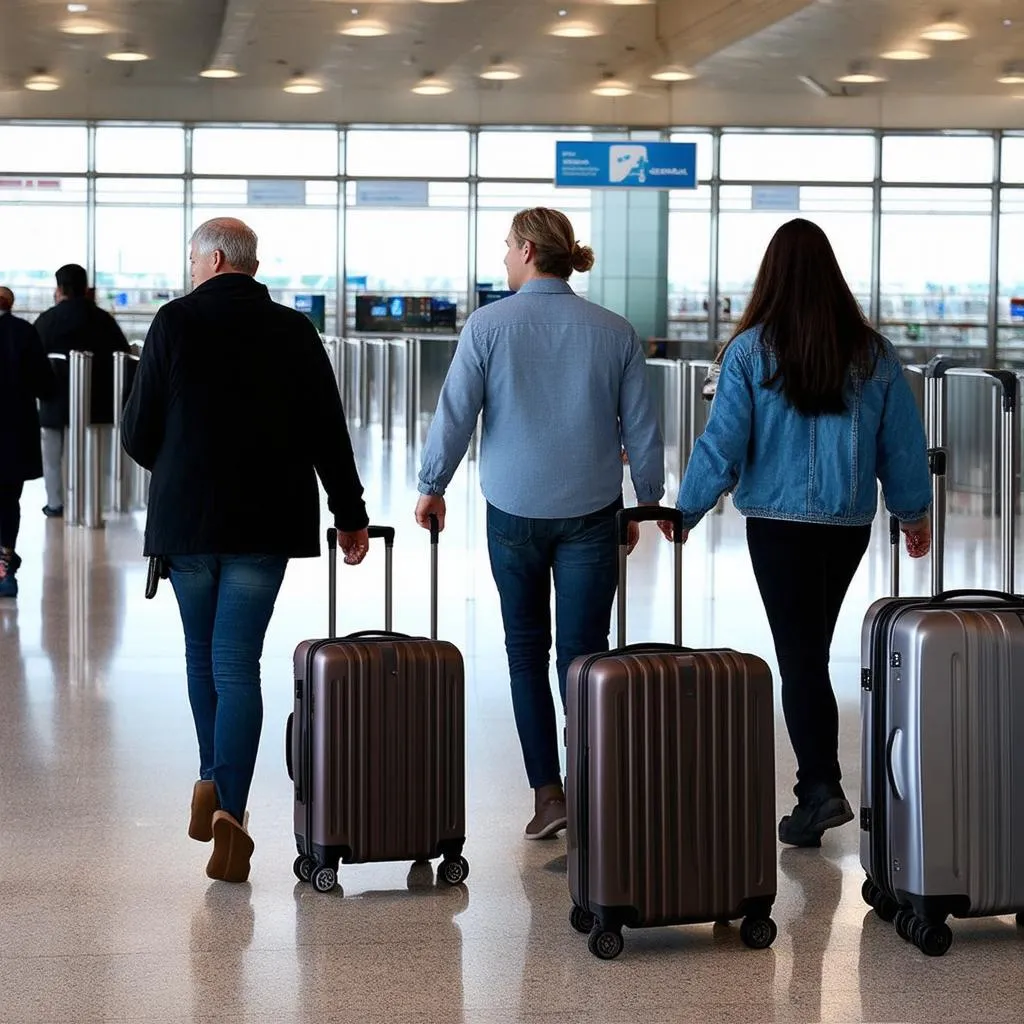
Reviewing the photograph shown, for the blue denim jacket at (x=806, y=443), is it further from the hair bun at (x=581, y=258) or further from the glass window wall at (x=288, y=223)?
the glass window wall at (x=288, y=223)

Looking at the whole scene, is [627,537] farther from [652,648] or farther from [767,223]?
[767,223]

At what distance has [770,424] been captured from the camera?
4.04m

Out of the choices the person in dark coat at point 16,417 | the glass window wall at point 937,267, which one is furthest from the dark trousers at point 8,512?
the glass window wall at point 937,267

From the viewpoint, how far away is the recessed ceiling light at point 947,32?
1859cm

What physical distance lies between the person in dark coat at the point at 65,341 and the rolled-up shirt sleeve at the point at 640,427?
25.3ft

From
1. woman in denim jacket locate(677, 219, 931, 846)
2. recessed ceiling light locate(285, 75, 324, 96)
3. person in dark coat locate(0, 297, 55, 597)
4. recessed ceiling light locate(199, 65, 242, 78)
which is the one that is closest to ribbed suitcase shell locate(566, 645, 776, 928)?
woman in denim jacket locate(677, 219, 931, 846)

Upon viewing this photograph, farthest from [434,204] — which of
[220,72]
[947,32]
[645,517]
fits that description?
[645,517]

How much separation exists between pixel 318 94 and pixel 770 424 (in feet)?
73.9

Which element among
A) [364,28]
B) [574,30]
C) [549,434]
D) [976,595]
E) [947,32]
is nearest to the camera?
[976,595]

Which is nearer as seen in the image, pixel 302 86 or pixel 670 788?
pixel 670 788

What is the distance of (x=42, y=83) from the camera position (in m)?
24.6

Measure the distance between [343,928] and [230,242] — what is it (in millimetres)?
1572

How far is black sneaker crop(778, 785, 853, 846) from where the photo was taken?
4.23 metres

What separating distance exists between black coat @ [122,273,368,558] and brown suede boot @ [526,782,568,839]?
91cm
